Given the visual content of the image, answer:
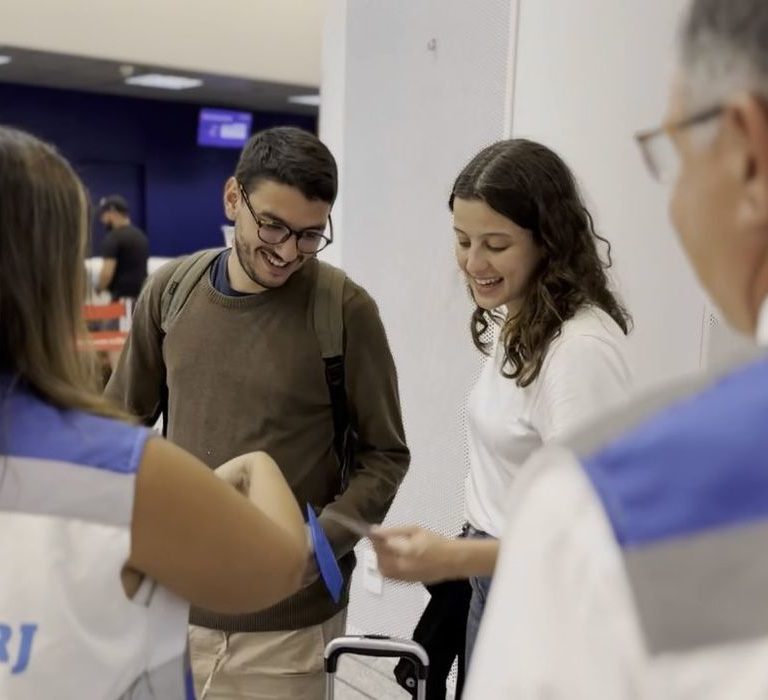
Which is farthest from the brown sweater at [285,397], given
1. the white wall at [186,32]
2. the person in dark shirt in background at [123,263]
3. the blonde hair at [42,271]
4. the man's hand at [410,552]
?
the person in dark shirt in background at [123,263]

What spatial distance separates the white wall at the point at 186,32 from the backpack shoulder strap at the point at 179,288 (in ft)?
19.7

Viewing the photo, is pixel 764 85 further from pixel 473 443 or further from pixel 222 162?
pixel 222 162

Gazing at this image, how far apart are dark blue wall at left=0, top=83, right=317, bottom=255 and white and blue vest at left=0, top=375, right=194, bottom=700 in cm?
1081

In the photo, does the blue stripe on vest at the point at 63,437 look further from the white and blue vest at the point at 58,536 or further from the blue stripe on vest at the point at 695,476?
the blue stripe on vest at the point at 695,476

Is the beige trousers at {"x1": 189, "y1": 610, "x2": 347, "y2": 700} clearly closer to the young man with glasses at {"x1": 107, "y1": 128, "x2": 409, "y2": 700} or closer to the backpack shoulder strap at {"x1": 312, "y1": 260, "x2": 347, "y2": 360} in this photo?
the young man with glasses at {"x1": 107, "y1": 128, "x2": 409, "y2": 700}

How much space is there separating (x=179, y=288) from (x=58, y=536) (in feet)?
3.40

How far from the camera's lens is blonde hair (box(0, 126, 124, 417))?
959 millimetres

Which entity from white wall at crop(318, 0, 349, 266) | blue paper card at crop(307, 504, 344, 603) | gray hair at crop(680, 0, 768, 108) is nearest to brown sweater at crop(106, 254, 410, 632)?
blue paper card at crop(307, 504, 344, 603)

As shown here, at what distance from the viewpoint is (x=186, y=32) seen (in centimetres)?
788

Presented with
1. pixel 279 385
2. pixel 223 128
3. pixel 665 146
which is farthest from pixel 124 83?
pixel 665 146

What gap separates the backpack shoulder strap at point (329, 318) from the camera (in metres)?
1.82

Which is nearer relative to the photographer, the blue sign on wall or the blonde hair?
the blonde hair

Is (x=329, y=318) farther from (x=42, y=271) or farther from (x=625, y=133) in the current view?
(x=625, y=133)

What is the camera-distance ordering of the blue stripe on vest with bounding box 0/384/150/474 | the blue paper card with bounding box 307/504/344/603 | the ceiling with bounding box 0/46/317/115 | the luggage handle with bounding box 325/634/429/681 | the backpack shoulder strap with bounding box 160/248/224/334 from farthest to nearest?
the ceiling with bounding box 0/46/317/115 < the backpack shoulder strap with bounding box 160/248/224/334 < the luggage handle with bounding box 325/634/429/681 < the blue paper card with bounding box 307/504/344/603 < the blue stripe on vest with bounding box 0/384/150/474
